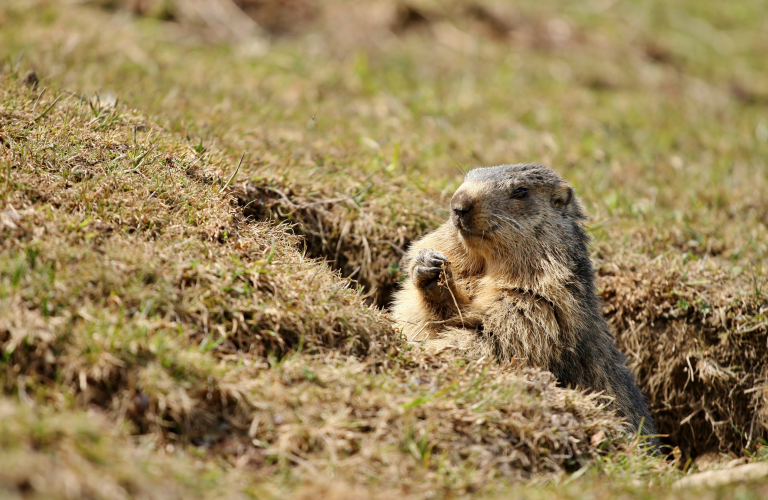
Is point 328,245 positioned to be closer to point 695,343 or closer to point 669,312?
point 669,312

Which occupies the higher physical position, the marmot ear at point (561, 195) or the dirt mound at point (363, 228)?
the marmot ear at point (561, 195)

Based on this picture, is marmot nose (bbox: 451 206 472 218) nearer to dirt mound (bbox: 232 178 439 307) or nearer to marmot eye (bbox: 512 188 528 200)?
marmot eye (bbox: 512 188 528 200)

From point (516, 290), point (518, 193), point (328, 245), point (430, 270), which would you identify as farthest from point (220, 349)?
point (518, 193)

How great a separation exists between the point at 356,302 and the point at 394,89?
524 cm

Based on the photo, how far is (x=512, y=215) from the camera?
4.98m

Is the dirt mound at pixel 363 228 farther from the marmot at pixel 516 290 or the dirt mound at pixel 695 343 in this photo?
the dirt mound at pixel 695 343

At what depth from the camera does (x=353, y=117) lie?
794 cm

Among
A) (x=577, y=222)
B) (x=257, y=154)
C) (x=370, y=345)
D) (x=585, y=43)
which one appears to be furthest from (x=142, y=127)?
(x=585, y=43)

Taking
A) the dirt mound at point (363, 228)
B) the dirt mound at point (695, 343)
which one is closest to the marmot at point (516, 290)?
the dirt mound at point (363, 228)

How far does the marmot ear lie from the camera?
5.26 meters

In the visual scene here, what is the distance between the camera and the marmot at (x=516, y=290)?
470 centimetres

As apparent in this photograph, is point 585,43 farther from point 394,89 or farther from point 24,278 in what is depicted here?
point 24,278

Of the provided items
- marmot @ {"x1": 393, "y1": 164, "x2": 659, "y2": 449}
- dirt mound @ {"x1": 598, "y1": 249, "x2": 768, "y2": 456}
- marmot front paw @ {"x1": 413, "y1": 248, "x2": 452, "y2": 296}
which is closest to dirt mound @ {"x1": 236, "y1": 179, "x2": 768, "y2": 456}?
dirt mound @ {"x1": 598, "y1": 249, "x2": 768, "y2": 456}

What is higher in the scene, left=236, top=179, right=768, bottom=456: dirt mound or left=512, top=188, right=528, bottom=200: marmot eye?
left=512, top=188, right=528, bottom=200: marmot eye
